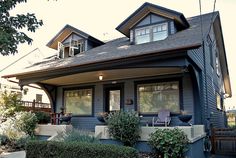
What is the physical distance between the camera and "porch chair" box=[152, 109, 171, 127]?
895cm

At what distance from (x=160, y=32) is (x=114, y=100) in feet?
12.5

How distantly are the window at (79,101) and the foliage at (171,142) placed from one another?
592cm

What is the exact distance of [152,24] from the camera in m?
10.4

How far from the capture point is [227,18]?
1369 centimetres

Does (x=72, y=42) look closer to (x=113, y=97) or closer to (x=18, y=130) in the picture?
(x=113, y=97)

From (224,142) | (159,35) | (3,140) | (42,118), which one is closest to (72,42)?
(42,118)

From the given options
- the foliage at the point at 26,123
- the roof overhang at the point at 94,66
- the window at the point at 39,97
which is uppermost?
the roof overhang at the point at 94,66

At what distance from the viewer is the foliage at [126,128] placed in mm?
6770

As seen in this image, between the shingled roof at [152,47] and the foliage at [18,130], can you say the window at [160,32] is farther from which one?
the foliage at [18,130]

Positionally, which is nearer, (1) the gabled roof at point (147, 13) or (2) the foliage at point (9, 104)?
(1) the gabled roof at point (147, 13)

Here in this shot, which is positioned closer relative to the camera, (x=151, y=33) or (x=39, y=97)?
(x=151, y=33)

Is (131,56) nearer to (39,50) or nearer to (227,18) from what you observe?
(227,18)

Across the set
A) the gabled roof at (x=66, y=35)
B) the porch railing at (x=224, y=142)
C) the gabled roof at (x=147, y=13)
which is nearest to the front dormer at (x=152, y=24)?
the gabled roof at (x=147, y=13)

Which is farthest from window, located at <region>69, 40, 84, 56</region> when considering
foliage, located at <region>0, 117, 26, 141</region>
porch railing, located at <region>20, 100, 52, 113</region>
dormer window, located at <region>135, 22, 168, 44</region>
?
foliage, located at <region>0, 117, 26, 141</region>
